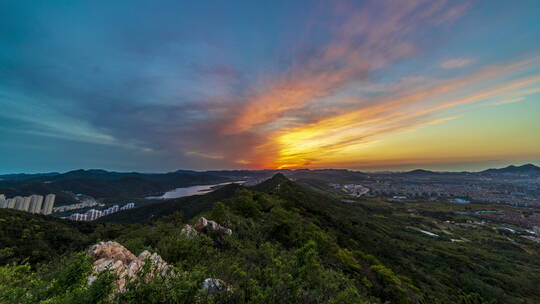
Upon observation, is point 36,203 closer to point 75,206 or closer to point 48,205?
point 48,205

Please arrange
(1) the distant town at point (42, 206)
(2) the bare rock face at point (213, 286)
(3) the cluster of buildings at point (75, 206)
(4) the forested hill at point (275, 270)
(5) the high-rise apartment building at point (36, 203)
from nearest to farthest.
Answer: (4) the forested hill at point (275, 270) < (2) the bare rock face at point (213, 286) < (1) the distant town at point (42, 206) < (5) the high-rise apartment building at point (36, 203) < (3) the cluster of buildings at point (75, 206)

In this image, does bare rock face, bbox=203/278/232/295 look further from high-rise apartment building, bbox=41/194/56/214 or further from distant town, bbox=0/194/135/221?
high-rise apartment building, bbox=41/194/56/214

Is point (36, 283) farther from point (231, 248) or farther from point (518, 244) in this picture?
point (518, 244)

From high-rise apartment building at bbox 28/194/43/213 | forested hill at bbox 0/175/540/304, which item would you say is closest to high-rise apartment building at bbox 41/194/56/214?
high-rise apartment building at bbox 28/194/43/213

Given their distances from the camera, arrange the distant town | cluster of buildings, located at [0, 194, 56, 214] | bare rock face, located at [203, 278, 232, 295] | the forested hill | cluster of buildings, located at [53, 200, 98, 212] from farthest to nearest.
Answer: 1. cluster of buildings, located at [53, 200, 98, 212]
2. the distant town
3. cluster of buildings, located at [0, 194, 56, 214]
4. bare rock face, located at [203, 278, 232, 295]
5. the forested hill

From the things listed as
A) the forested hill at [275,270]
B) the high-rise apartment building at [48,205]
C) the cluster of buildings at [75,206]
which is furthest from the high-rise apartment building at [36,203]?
the forested hill at [275,270]

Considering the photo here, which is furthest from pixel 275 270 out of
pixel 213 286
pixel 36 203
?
pixel 36 203

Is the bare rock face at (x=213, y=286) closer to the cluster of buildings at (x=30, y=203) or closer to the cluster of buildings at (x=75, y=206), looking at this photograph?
the cluster of buildings at (x=30, y=203)

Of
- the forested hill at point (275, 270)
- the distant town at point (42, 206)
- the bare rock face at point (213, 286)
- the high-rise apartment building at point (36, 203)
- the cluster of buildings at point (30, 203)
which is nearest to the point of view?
the forested hill at point (275, 270)

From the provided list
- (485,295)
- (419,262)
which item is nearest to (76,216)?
(419,262)
